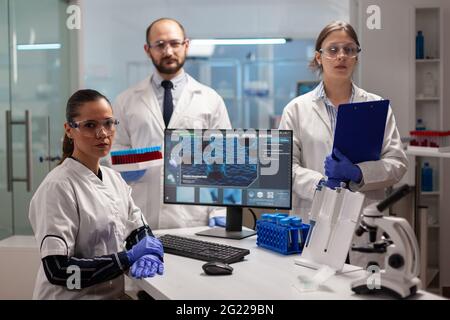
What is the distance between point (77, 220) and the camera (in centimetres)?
173

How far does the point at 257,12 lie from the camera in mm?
5363

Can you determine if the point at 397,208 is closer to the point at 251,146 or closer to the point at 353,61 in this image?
the point at 353,61

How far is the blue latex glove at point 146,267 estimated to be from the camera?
167 cm

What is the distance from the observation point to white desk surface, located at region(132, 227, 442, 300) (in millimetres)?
1463

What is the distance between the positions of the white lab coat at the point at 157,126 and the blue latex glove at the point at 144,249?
0.79 meters

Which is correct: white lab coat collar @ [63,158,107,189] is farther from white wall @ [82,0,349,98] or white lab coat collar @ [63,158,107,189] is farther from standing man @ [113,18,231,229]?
white wall @ [82,0,349,98]

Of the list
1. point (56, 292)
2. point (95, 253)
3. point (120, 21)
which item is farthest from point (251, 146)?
point (120, 21)

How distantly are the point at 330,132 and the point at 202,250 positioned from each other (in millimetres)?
856

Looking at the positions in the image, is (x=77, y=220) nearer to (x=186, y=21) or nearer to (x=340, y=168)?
(x=340, y=168)

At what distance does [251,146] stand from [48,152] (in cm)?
182

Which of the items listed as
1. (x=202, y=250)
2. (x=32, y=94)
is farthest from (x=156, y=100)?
(x=32, y=94)

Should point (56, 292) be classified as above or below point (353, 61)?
below

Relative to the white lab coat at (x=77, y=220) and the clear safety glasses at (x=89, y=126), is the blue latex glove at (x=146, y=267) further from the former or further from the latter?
the clear safety glasses at (x=89, y=126)
